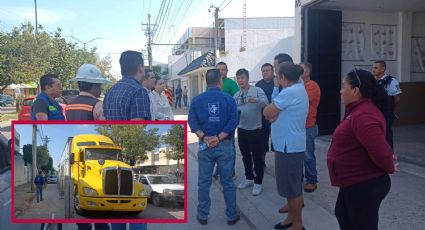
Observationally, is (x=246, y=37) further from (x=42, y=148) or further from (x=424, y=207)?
(x=42, y=148)

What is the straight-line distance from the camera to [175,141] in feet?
7.00

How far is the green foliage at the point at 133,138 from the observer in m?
2.06

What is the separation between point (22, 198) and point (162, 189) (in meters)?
0.72

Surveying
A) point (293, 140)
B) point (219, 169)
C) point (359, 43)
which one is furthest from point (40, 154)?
point (359, 43)

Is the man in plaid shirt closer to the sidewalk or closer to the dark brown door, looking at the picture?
the sidewalk

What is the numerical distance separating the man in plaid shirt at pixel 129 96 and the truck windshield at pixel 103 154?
669 millimetres

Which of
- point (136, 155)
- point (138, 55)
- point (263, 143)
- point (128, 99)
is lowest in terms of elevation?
point (263, 143)

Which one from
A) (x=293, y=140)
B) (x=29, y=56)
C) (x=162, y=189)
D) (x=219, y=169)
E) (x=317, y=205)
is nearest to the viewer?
(x=162, y=189)

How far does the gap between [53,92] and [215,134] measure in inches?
66.9

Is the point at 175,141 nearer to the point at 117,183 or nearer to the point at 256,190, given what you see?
the point at 117,183

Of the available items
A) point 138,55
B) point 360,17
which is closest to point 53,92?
point 138,55

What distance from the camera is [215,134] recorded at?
4410 mm

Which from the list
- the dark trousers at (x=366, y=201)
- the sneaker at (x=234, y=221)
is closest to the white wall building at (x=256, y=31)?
the sneaker at (x=234, y=221)

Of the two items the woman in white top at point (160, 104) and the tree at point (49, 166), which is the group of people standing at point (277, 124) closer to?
the woman in white top at point (160, 104)
